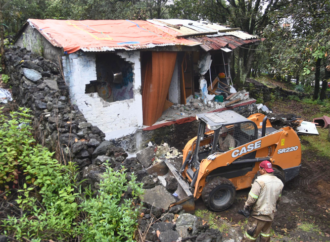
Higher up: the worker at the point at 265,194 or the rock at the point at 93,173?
the rock at the point at 93,173

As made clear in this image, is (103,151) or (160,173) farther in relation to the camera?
(160,173)

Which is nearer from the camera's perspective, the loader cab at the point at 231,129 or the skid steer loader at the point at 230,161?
the skid steer loader at the point at 230,161

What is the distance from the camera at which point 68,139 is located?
15.4 ft

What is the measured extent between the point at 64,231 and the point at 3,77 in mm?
7945

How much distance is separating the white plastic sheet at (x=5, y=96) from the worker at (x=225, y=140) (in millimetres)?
6562

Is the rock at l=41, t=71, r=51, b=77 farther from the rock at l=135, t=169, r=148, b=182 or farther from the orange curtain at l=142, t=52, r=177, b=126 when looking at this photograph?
the rock at l=135, t=169, r=148, b=182

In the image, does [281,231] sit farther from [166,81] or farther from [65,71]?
[65,71]

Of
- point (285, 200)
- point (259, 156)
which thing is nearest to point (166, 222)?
point (259, 156)

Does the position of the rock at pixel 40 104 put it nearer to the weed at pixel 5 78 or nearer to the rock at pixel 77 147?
the rock at pixel 77 147

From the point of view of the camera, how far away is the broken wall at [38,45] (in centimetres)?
733

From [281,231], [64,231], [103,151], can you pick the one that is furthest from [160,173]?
[64,231]

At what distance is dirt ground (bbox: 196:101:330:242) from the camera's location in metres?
4.86

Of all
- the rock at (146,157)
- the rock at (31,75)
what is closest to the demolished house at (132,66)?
the rock at (31,75)

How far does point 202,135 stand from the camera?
611cm
